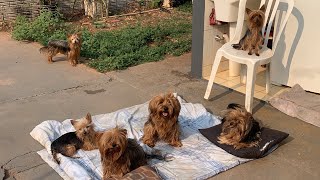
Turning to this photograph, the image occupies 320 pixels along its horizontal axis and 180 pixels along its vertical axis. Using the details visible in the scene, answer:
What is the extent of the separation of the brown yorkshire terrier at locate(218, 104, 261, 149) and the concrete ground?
0.73ft

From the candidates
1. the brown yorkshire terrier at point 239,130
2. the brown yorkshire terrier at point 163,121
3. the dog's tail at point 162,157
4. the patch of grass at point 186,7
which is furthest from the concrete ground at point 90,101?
the patch of grass at point 186,7

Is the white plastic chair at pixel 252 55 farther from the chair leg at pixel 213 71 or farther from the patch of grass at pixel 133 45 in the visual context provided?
the patch of grass at pixel 133 45

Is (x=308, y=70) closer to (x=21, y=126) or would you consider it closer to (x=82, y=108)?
(x=82, y=108)

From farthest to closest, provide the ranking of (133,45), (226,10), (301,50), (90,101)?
(133,45) < (226,10) < (301,50) < (90,101)

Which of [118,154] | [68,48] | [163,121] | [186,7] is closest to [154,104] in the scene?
[163,121]

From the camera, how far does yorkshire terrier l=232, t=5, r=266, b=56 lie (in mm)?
5309

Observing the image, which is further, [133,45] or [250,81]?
[133,45]

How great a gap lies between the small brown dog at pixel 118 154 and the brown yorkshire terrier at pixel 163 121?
446 millimetres

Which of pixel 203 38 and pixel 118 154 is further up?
pixel 203 38

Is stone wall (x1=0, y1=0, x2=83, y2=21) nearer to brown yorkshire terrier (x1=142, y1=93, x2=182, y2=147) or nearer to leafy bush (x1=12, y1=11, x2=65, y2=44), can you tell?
leafy bush (x1=12, y1=11, x2=65, y2=44)

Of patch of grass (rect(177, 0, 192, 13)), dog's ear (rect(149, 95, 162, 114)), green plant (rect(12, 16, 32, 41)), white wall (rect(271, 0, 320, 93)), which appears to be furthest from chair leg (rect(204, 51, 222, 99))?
patch of grass (rect(177, 0, 192, 13))

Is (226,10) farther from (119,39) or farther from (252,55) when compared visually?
(119,39)

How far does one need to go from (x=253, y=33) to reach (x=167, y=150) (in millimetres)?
1942

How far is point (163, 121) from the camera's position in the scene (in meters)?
4.39
